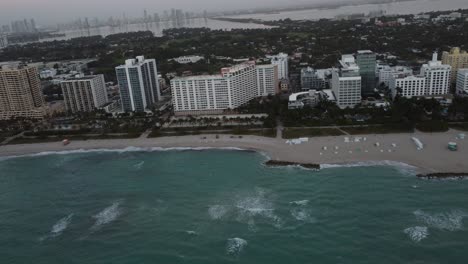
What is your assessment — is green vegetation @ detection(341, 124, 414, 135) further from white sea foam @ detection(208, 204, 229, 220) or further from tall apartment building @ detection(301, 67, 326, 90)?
white sea foam @ detection(208, 204, 229, 220)

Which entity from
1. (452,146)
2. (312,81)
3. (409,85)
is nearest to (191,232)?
(452,146)

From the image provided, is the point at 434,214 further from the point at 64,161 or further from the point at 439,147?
the point at 64,161

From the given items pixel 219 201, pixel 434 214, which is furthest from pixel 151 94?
pixel 434 214

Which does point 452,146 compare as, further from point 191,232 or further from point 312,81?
point 312,81

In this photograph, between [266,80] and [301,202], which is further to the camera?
[266,80]

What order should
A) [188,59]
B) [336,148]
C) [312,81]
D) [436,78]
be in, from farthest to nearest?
[188,59] → [312,81] → [436,78] → [336,148]

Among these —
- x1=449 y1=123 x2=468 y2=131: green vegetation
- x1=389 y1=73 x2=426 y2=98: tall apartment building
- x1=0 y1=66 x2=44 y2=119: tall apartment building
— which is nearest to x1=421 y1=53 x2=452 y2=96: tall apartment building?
x1=389 y1=73 x2=426 y2=98: tall apartment building

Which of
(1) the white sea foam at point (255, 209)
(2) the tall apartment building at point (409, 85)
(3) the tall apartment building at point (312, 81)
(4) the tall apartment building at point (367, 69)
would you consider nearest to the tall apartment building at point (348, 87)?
(2) the tall apartment building at point (409, 85)
